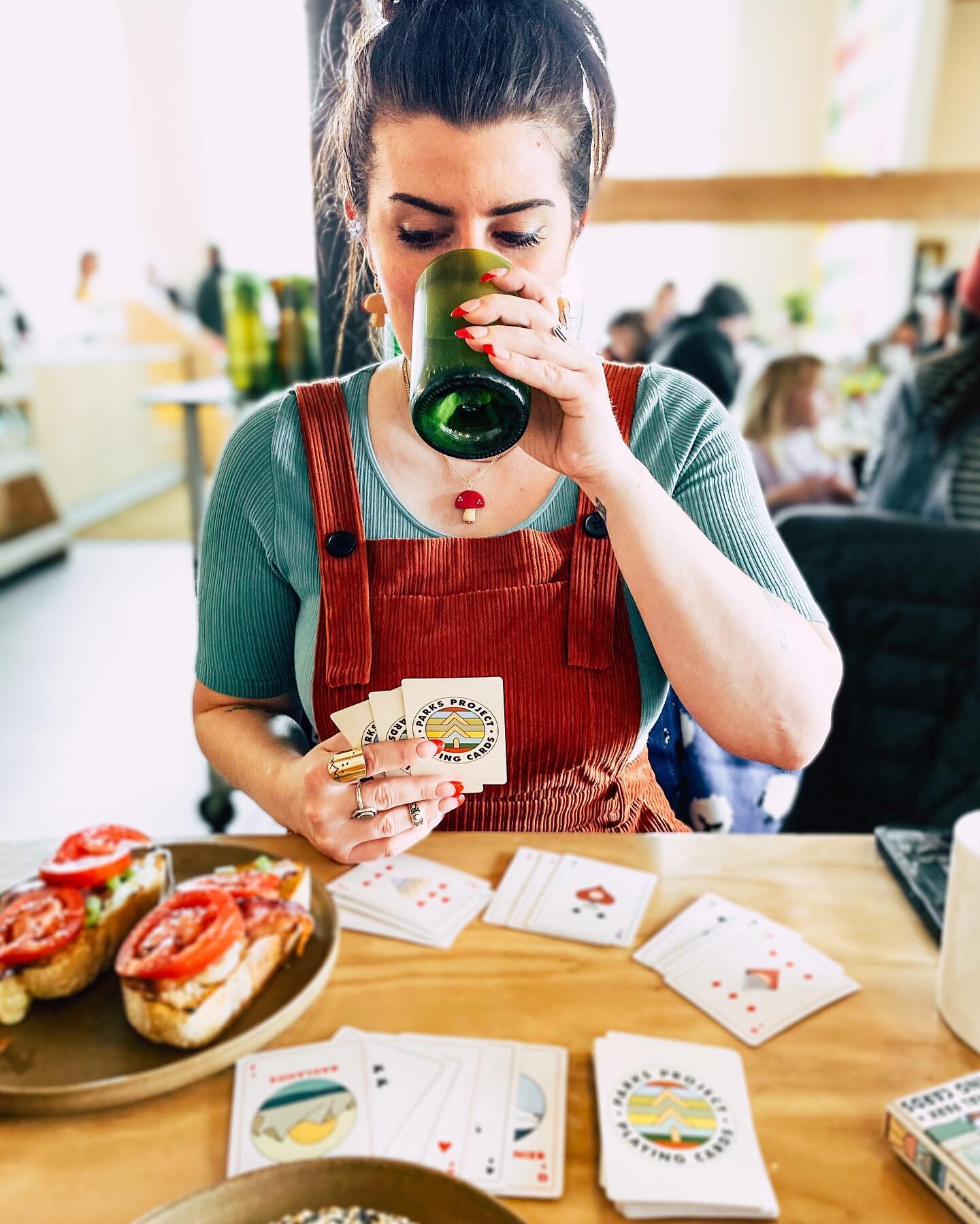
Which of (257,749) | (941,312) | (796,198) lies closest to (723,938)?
(257,749)

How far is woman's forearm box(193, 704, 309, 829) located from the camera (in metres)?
1.13

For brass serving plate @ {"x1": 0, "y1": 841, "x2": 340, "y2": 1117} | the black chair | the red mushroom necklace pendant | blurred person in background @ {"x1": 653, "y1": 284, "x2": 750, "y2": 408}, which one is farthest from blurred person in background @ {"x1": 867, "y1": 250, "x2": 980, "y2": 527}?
brass serving plate @ {"x1": 0, "y1": 841, "x2": 340, "y2": 1117}

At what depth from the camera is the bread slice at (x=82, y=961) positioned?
882 millimetres

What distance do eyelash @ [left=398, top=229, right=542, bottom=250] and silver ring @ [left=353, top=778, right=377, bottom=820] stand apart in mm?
615

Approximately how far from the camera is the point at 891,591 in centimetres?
175

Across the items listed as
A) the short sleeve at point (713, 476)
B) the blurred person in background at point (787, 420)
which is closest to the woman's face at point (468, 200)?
the short sleeve at point (713, 476)

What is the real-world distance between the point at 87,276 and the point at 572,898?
9502mm

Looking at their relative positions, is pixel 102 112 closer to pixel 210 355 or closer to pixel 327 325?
pixel 210 355

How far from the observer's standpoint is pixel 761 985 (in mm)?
917

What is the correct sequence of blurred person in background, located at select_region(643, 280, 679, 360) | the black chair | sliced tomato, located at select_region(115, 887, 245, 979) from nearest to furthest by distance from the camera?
sliced tomato, located at select_region(115, 887, 245, 979) < the black chair < blurred person in background, located at select_region(643, 280, 679, 360)

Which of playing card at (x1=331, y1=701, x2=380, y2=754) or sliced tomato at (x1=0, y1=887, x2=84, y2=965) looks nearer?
sliced tomato at (x1=0, y1=887, x2=84, y2=965)

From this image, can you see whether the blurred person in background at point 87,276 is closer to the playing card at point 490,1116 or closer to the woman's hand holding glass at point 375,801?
the woman's hand holding glass at point 375,801

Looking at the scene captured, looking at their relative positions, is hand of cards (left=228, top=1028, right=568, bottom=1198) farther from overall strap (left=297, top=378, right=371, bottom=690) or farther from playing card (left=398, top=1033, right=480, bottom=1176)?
overall strap (left=297, top=378, right=371, bottom=690)

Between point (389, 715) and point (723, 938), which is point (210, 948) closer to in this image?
point (389, 715)
